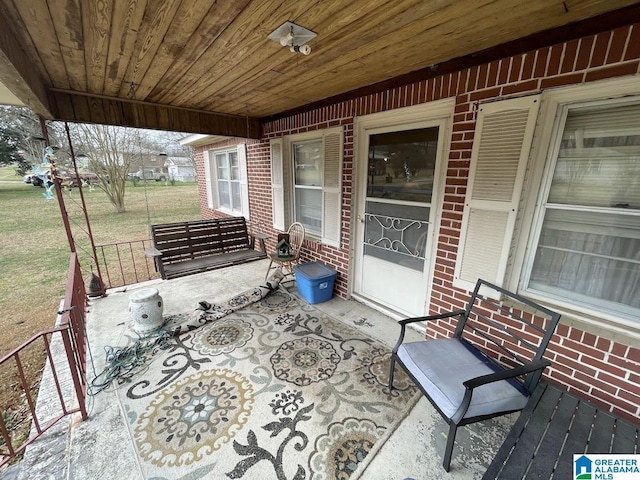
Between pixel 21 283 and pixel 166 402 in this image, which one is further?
pixel 21 283

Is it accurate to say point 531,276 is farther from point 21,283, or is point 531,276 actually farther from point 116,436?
point 21,283

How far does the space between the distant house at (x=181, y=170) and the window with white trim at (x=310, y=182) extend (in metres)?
16.8

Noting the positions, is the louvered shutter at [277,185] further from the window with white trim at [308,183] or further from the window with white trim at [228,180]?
the window with white trim at [228,180]

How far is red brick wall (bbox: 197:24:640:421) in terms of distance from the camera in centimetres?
138

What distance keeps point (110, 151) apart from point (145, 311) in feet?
31.0

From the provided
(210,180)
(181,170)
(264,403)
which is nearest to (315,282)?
(264,403)

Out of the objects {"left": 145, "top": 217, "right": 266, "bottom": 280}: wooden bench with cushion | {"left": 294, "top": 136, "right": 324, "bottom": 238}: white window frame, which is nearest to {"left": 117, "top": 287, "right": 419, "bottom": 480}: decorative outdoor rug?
{"left": 145, "top": 217, "right": 266, "bottom": 280}: wooden bench with cushion

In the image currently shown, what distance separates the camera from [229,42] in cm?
161

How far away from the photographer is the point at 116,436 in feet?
5.04

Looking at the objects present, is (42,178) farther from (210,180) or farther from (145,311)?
(210,180)

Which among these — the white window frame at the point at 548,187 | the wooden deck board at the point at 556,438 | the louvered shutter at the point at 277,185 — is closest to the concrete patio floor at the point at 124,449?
the wooden deck board at the point at 556,438

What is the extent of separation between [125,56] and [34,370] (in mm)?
2958

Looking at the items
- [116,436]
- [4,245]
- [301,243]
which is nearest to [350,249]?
[301,243]

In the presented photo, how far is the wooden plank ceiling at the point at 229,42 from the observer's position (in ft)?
4.20
